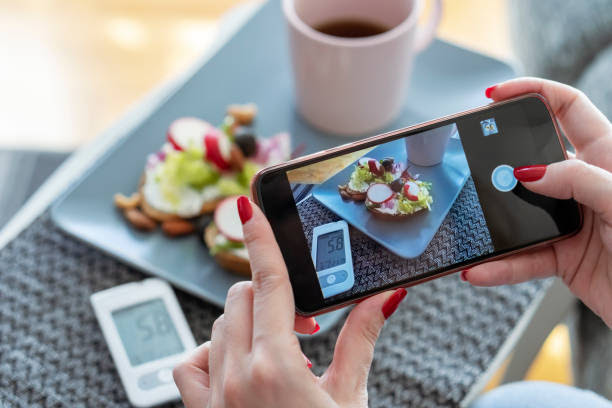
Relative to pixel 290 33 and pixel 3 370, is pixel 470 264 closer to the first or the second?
pixel 290 33

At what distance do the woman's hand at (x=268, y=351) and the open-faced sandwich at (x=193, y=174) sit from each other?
11.2 inches

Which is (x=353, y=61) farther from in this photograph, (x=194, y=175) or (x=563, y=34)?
(x=563, y=34)

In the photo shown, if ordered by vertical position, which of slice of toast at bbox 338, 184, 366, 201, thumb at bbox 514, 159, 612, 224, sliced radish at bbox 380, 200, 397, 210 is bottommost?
thumb at bbox 514, 159, 612, 224

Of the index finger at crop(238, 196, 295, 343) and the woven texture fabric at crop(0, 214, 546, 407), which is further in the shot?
the woven texture fabric at crop(0, 214, 546, 407)

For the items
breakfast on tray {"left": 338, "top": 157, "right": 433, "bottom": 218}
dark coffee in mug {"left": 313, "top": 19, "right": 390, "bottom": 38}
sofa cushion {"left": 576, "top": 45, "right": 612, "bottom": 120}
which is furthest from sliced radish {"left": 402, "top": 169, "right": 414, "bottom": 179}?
sofa cushion {"left": 576, "top": 45, "right": 612, "bottom": 120}

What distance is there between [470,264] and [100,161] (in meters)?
0.52

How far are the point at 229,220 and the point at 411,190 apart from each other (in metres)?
0.27

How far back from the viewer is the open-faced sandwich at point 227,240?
77cm

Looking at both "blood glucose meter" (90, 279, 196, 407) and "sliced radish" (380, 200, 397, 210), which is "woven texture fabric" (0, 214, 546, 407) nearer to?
"blood glucose meter" (90, 279, 196, 407)

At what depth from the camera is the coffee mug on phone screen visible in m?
0.80

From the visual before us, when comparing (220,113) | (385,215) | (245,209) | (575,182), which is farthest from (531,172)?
(220,113)

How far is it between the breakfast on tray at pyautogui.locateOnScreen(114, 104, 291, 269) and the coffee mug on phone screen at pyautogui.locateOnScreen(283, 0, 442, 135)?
80mm

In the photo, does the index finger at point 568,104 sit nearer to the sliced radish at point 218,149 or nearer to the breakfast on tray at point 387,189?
the breakfast on tray at point 387,189

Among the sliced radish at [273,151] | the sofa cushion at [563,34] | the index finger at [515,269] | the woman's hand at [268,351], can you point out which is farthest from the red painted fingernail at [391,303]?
the sofa cushion at [563,34]
